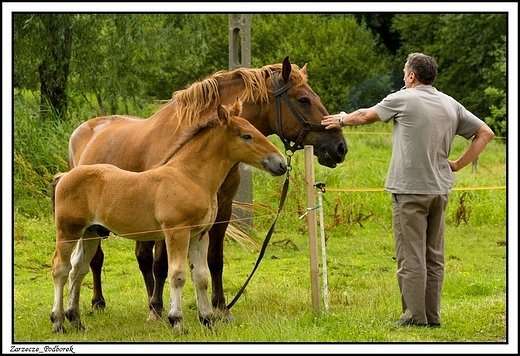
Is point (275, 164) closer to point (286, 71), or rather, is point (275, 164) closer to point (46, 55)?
point (286, 71)

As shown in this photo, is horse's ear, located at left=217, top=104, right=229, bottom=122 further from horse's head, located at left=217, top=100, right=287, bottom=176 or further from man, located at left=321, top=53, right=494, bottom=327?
man, located at left=321, top=53, right=494, bottom=327

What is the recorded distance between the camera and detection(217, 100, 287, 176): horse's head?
603cm

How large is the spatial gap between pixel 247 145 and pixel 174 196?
67 cm

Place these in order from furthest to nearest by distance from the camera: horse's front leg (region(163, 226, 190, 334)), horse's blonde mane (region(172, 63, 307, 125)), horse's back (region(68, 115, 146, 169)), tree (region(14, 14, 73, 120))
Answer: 1. tree (region(14, 14, 73, 120))
2. horse's back (region(68, 115, 146, 169))
3. horse's blonde mane (region(172, 63, 307, 125))
4. horse's front leg (region(163, 226, 190, 334))

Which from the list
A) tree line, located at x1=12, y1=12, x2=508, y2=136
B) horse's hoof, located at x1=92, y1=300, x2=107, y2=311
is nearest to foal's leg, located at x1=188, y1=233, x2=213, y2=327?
horse's hoof, located at x1=92, y1=300, x2=107, y2=311

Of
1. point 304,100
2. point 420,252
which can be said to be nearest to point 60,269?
point 304,100

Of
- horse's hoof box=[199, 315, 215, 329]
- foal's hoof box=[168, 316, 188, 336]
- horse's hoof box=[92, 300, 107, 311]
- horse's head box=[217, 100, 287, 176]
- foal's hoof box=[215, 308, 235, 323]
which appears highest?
horse's head box=[217, 100, 287, 176]

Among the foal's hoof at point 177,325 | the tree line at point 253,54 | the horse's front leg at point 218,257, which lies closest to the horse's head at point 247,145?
the horse's front leg at point 218,257

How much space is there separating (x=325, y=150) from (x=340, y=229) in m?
5.30

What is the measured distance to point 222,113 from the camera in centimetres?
610

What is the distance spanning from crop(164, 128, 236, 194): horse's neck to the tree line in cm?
858

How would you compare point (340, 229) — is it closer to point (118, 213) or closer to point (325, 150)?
point (325, 150)

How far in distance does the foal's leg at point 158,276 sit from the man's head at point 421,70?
8.00 ft

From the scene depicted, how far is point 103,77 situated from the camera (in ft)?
51.2
